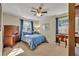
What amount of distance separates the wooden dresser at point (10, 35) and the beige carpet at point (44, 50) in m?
0.07

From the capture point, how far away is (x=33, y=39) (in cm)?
187

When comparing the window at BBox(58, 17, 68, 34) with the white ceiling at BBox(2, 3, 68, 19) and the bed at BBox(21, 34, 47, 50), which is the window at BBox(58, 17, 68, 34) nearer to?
the white ceiling at BBox(2, 3, 68, 19)

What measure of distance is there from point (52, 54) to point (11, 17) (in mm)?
779

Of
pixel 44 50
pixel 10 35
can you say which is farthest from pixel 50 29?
pixel 10 35

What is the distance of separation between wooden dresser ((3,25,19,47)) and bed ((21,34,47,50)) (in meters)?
0.11

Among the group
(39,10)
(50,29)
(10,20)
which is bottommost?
(50,29)

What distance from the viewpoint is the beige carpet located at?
1817 millimetres

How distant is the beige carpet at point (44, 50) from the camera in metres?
1.82

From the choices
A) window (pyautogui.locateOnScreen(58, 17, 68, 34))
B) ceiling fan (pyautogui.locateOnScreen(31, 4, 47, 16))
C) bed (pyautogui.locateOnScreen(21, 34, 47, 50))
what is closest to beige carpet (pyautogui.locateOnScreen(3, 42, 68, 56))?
bed (pyautogui.locateOnScreen(21, 34, 47, 50))

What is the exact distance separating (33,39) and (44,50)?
219 millimetres

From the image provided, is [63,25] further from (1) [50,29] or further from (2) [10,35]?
(2) [10,35]

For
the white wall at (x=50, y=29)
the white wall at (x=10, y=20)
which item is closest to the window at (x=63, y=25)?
the white wall at (x=50, y=29)

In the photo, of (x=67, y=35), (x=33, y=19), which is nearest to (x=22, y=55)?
(x=33, y=19)

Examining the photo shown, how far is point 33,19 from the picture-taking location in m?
1.91
